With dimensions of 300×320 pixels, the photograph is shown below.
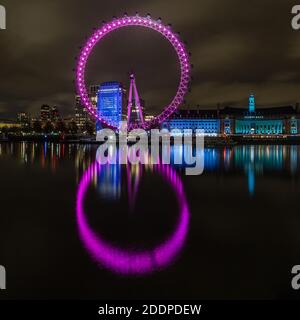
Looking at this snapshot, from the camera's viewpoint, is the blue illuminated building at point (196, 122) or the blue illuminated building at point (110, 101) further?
the blue illuminated building at point (196, 122)

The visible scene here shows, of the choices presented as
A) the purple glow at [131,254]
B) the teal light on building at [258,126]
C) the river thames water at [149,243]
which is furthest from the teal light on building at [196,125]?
the purple glow at [131,254]

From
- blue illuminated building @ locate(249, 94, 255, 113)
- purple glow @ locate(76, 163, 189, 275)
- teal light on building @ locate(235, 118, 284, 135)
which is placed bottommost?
purple glow @ locate(76, 163, 189, 275)

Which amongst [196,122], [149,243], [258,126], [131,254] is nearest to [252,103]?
[258,126]

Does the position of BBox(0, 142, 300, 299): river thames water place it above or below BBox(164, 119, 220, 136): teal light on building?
below

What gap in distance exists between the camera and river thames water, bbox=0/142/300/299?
4.29 m

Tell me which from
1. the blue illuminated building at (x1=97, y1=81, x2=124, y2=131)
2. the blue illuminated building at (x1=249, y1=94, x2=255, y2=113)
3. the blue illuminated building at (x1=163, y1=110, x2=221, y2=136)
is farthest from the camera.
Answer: the blue illuminated building at (x1=249, y1=94, x2=255, y2=113)

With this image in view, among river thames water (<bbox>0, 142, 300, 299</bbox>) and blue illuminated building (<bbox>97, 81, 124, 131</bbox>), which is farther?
blue illuminated building (<bbox>97, 81, 124, 131</bbox>)

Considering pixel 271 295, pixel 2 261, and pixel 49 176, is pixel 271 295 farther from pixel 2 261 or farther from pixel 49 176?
pixel 49 176

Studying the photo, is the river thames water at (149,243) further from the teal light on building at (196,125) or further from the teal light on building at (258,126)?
the teal light on building at (258,126)

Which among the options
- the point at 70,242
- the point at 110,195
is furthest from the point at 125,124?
the point at 70,242

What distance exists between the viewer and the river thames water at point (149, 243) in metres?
4.29

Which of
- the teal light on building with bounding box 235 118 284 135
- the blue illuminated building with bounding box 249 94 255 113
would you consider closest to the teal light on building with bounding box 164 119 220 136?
the teal light on building with bounding box 235 118 284 135

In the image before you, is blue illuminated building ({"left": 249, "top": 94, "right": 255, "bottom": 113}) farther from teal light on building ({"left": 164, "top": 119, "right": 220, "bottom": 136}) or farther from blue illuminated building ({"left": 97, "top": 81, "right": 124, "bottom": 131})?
blue illuminated building ({"left": 97, "top": 81, "right": 124, "bottom": 131})

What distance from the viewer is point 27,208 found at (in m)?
8.16
